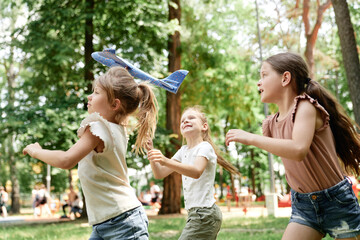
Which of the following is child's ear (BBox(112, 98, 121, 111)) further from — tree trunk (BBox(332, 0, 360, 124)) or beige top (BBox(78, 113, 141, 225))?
tree trunk (BBox(332, 0, 360, 124))

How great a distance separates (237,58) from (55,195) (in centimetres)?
3071

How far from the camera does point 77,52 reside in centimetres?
1542

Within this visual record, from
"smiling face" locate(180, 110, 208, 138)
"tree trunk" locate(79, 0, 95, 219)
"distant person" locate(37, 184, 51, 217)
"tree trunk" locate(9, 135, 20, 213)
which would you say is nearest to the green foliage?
"tree trunk" locate(79, 0, 95, 219)

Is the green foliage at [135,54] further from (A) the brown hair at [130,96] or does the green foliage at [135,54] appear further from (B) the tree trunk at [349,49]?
(A) the brown hair at [130,96]

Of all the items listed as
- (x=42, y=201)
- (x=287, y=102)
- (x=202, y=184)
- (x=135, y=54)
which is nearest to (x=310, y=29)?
(x=135, y=54)

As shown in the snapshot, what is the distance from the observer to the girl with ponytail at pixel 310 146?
265 centimetres

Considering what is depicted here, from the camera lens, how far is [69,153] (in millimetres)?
2510

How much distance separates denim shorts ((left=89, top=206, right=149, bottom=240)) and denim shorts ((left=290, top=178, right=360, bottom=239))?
1.10 metres

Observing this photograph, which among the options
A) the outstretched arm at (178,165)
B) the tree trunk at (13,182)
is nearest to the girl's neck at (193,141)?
the outstretched arm at (178,165)

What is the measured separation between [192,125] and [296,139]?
6.10ft

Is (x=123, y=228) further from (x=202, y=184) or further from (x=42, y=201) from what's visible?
(x=42, y=201)

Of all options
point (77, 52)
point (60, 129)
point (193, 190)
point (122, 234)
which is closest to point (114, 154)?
point (122, 234)

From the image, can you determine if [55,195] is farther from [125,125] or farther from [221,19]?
[125,125]

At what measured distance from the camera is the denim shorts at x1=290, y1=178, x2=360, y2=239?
273cm
